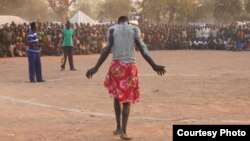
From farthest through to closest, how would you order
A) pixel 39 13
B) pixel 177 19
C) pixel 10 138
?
pixel 39 13
pixel 177 19
pixel 10 138

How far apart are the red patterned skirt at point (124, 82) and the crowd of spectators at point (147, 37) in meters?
18.7

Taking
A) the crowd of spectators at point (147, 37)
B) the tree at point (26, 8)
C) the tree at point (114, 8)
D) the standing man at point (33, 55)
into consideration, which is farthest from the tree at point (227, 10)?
the standing man at point (33, 55)

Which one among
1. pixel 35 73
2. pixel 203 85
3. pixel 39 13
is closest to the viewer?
pixel 203 85

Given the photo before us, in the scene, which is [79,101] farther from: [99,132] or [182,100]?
[99,132]

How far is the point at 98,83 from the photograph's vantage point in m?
14.0

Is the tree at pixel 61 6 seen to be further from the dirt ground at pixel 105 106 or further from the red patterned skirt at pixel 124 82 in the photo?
the red patterned skirt at pixel 124 82

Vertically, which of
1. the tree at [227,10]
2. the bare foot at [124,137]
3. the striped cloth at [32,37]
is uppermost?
the tree at [227,10]

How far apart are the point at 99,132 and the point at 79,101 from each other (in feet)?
9.92

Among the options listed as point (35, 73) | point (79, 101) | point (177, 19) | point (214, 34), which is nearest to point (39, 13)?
point (177, 19)

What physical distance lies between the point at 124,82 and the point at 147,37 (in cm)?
2599

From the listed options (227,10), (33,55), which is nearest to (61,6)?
(227,10)

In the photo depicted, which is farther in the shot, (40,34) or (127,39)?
(40,34)

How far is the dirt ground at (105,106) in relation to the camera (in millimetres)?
7773

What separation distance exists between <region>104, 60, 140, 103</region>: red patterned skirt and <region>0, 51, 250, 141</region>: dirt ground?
0.60 m
